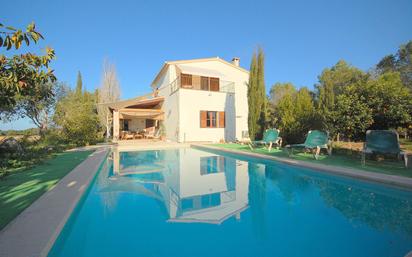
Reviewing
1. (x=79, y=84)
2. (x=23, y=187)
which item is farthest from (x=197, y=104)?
(x=79, y=84)

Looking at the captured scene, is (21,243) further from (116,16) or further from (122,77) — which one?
(122,77)

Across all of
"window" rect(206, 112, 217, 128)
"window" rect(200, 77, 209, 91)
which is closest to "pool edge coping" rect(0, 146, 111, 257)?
"window" rect(206, 112, 217, 128)

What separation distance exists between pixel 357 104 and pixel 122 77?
32961 mm

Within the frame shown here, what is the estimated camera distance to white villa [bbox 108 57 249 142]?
72.8ft

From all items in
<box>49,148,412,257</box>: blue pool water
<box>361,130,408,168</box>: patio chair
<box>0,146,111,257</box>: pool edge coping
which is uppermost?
<box>361,130,408,168</box>: patio chair

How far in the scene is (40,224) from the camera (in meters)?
3.69

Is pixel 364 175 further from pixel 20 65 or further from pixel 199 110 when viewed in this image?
pixel 199 110

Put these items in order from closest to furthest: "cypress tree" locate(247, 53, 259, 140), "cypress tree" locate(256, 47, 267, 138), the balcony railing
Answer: "cypress tree" locate(256, 47, 267, 138) → "cypress tree" locate(247, 53, 259, 140) → the balcony railing

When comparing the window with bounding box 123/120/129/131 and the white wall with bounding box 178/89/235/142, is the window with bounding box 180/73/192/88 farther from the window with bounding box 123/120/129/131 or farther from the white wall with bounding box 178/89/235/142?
the window with bounding box 123/120/129/131

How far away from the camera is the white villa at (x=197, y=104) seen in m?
22.2

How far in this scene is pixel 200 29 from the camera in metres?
25.3

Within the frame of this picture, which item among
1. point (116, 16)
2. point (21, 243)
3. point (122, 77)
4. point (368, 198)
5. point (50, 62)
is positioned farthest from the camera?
point (122, 77)

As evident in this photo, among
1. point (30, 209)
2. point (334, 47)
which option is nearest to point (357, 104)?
point (30, 209)

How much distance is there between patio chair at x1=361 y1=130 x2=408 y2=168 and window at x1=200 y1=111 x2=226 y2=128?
15.4 metres
